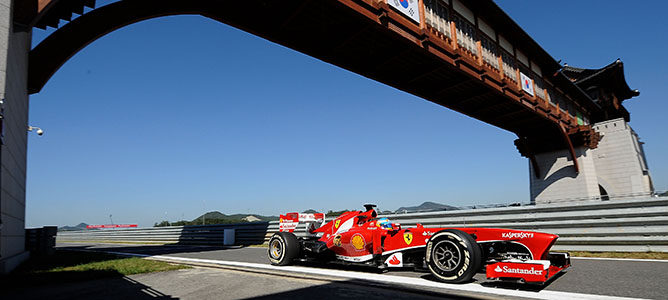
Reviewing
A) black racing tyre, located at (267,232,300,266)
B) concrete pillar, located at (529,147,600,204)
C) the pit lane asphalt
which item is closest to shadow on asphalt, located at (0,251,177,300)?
black racing tyre, located at (267,232,300,266)

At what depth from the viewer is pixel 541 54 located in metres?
21.9

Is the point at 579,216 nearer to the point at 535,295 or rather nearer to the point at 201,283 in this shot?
the point at 535,295

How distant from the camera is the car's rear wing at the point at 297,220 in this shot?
29.8ft

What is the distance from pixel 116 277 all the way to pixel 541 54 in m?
24.1

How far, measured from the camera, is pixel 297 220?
9375mm

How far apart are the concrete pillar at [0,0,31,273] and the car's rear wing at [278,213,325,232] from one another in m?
5.82

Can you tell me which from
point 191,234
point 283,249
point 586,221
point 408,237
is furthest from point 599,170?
point 191,234

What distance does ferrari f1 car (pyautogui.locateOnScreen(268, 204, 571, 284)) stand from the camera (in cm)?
493

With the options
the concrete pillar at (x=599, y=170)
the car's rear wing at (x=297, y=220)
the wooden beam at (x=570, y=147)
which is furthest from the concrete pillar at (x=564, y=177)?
the car's rear wing at (x=297, y=220)

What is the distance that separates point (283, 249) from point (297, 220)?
4.76 feet

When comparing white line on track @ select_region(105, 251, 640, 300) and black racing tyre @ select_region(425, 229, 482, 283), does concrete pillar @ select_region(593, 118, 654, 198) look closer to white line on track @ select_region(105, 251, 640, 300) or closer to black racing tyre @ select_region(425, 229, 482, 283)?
black racing tyre @ select_region(425, 229, 482, 283)

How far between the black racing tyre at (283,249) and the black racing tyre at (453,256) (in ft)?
11.0

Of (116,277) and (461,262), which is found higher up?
(461,262)

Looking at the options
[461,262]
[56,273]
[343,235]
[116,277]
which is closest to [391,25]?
[343,235]
